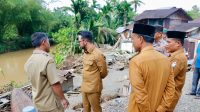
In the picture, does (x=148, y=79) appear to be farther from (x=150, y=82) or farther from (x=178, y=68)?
(x=178, y=68)

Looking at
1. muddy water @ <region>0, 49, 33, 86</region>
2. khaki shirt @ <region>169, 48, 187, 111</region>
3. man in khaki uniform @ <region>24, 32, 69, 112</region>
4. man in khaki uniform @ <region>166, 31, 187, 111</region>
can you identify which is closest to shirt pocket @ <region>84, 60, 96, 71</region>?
man in khaki uniform @ <region>24, 32, 69, 112</region>

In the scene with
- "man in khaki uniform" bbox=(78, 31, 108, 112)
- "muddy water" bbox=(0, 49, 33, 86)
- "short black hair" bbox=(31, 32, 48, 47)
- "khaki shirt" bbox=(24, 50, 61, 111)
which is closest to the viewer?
"khaki shirt" bbox=(24, 50, 61, 111)

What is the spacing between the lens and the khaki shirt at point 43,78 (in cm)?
335

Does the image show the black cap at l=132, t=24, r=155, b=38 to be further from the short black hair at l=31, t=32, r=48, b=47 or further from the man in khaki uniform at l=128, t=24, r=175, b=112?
the short black hair at l=31, t=32, r=48, b=47

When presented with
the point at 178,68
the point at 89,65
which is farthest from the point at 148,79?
the point at 89,65

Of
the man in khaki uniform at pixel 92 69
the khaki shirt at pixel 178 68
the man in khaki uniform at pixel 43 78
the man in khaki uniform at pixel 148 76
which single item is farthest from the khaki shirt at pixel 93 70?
the man in khaki uniform at pixel 148 76

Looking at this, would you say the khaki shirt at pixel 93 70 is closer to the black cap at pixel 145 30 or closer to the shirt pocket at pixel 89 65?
the shirt pocket at pixel 89 65

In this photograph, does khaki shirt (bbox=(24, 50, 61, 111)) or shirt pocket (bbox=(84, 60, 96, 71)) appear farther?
shirt pocket (bbox=(84, 60, 96, 71))

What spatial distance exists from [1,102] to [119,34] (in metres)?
25.7

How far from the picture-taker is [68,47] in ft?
68.5

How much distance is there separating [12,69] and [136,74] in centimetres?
1908

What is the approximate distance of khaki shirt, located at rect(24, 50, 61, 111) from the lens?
3.35 metres

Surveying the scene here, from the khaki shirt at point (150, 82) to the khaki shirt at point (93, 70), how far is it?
5.87 ft

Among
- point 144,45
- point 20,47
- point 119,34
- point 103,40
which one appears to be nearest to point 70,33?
point 103,40
